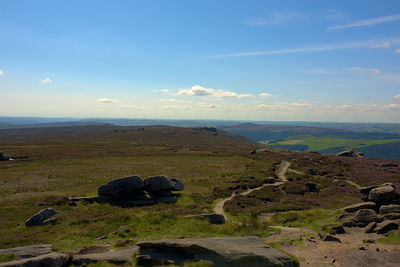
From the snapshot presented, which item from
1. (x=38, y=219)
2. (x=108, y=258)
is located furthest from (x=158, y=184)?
(x=108, y=258)

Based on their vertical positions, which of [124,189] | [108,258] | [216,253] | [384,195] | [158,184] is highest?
[216,253]

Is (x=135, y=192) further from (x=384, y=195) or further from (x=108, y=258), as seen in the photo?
(x=384, y=195)

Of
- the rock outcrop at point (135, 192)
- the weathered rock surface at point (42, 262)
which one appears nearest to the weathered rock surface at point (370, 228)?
the rock outcrop at point (135, 192)

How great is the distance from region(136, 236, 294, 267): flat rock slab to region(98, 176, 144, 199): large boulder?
21.6m

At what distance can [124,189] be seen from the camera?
36.4 metres

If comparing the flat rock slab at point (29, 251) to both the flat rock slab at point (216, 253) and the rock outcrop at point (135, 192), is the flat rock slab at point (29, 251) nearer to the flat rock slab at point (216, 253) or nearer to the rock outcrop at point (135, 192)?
the flat rock slab at point (216, 253)

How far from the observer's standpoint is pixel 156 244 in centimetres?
1571

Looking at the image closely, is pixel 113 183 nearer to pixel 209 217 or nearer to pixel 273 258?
pixel 209 217

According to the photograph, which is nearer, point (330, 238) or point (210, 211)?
point (330, 238)

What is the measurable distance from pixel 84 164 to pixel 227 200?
51571 millimetres

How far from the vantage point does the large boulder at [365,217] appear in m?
23.8

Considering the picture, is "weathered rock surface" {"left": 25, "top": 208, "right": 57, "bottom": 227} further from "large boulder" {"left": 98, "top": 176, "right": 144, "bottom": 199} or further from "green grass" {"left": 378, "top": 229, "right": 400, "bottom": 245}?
"green grass" {"left": 378, "top": 229, "right": 400, "bottom": 245}

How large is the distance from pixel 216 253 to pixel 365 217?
19.2 m

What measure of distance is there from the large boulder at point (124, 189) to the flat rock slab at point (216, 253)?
70.8 ft
